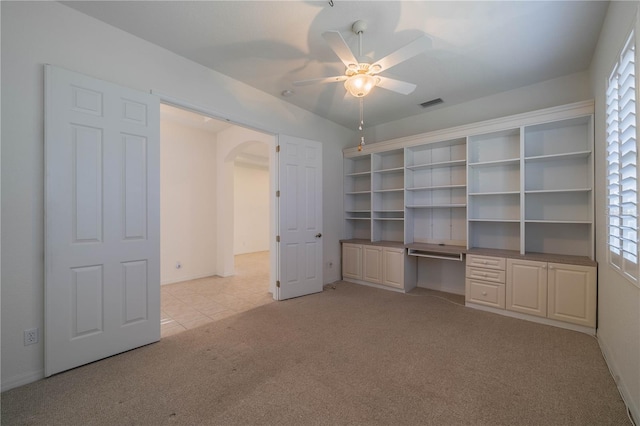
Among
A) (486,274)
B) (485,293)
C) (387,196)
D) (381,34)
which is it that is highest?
(381,34)

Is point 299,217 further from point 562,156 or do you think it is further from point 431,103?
point 562,156

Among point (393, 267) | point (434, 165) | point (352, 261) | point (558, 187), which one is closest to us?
point (558, 187)

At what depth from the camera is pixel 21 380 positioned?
6.53ft

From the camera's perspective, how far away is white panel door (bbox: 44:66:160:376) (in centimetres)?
210

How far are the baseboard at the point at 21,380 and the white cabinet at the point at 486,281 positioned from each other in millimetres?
4433

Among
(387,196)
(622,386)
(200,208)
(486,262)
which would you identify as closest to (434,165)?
(387,196)

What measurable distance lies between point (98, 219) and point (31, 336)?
977 millimetres

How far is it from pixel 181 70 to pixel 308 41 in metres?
1.44

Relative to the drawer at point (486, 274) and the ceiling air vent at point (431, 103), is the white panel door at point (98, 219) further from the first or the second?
the drawer at point (486, 274)

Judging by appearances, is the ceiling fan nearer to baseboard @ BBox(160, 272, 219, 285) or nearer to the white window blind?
the white window blind

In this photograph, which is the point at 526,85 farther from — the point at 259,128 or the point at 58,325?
the point at 58,325

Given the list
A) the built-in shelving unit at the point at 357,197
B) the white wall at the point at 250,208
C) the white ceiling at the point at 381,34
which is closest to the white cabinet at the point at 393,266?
the built-in shelving unit at the point at 357,197

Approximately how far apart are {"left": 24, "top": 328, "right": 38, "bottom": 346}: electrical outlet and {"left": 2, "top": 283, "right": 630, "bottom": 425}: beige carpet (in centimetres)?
30

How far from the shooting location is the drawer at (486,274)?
10.9ft
